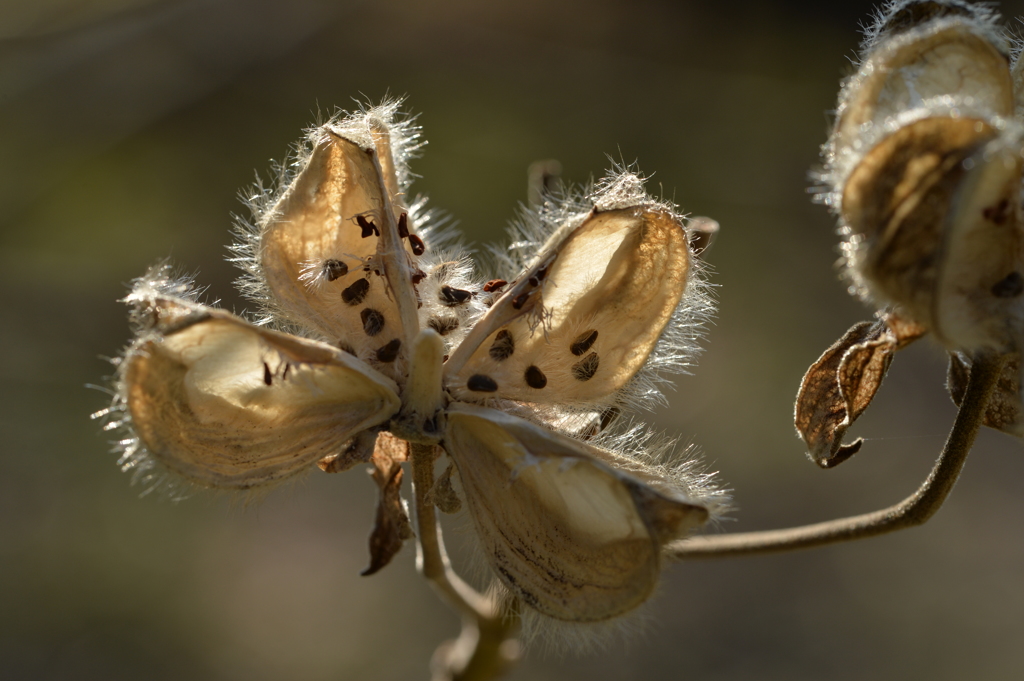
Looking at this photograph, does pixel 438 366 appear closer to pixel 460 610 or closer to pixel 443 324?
pixel 443 324

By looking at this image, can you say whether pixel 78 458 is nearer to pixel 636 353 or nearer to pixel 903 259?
pixel 636 353

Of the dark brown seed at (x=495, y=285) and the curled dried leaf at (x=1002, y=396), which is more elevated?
the dark brown seed at (x=495, y=285)

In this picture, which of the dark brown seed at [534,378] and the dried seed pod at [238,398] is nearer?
the dried seed pod at [238,398]

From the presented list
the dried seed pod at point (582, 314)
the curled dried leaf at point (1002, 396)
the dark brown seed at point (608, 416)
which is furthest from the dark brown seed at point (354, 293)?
the curled dried leaf at point (1002, 396)

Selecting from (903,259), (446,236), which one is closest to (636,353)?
(446,236)

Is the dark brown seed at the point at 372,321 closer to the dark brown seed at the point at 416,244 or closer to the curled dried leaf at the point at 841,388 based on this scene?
the dark brown seed at the point at 416,244

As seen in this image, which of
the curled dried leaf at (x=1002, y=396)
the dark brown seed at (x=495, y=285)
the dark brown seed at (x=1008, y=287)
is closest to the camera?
the dark brown seed at (x=1008, y=287)
